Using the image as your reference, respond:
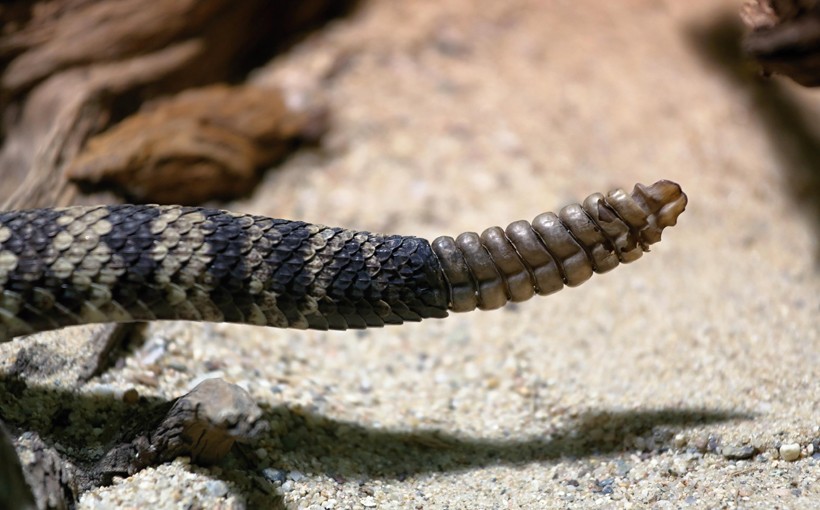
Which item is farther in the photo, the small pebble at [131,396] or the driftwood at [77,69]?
the driftwood at [77,69]

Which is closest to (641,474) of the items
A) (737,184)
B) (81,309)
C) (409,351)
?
(409,351)

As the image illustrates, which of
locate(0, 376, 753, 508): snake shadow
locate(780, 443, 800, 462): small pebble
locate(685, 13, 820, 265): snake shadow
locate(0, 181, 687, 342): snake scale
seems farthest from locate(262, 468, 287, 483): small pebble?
locate(685, 13, 820, 265): snake shadow

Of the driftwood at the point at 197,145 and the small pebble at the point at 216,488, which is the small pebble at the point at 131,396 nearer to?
the small pebble at the point at 216,488

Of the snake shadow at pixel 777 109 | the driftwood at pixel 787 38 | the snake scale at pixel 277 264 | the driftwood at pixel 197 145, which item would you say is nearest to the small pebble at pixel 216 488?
the snake scale at pixel 277 264

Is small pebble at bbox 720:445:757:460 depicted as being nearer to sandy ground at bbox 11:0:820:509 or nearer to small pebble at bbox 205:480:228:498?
sandy ground at bbox 11:0:820:509

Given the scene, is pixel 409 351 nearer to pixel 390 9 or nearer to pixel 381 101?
pixel 381 101

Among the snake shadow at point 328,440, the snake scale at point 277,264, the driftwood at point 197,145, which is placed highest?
the snake scale at point 277,264

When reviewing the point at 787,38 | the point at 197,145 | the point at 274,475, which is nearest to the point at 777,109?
the point at 787,38
